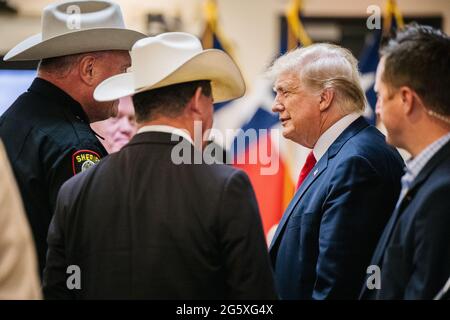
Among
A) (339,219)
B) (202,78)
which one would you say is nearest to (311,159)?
(339,219)

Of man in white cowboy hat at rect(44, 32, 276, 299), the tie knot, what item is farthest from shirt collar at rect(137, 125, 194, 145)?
the tie knot

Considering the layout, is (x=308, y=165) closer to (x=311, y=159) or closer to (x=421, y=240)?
(x=311, y=159)

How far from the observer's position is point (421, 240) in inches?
85.3

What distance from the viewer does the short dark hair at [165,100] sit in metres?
2.24

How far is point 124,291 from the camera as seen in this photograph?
86.0 inches

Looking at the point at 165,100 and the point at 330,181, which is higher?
the point at 165,100

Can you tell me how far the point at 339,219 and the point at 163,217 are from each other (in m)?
0.75

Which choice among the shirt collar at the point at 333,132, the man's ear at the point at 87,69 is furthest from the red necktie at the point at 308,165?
the man's ear at the point at 87,69

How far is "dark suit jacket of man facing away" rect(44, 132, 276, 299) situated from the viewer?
2127 millimetres

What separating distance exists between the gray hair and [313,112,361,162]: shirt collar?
0.09 ft

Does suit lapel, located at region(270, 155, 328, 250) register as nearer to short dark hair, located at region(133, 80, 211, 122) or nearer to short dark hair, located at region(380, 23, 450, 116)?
short dark hair, located at region(380, 23, 450, 116)

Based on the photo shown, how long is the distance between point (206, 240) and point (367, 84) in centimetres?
384

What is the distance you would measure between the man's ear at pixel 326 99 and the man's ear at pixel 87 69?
81cm
